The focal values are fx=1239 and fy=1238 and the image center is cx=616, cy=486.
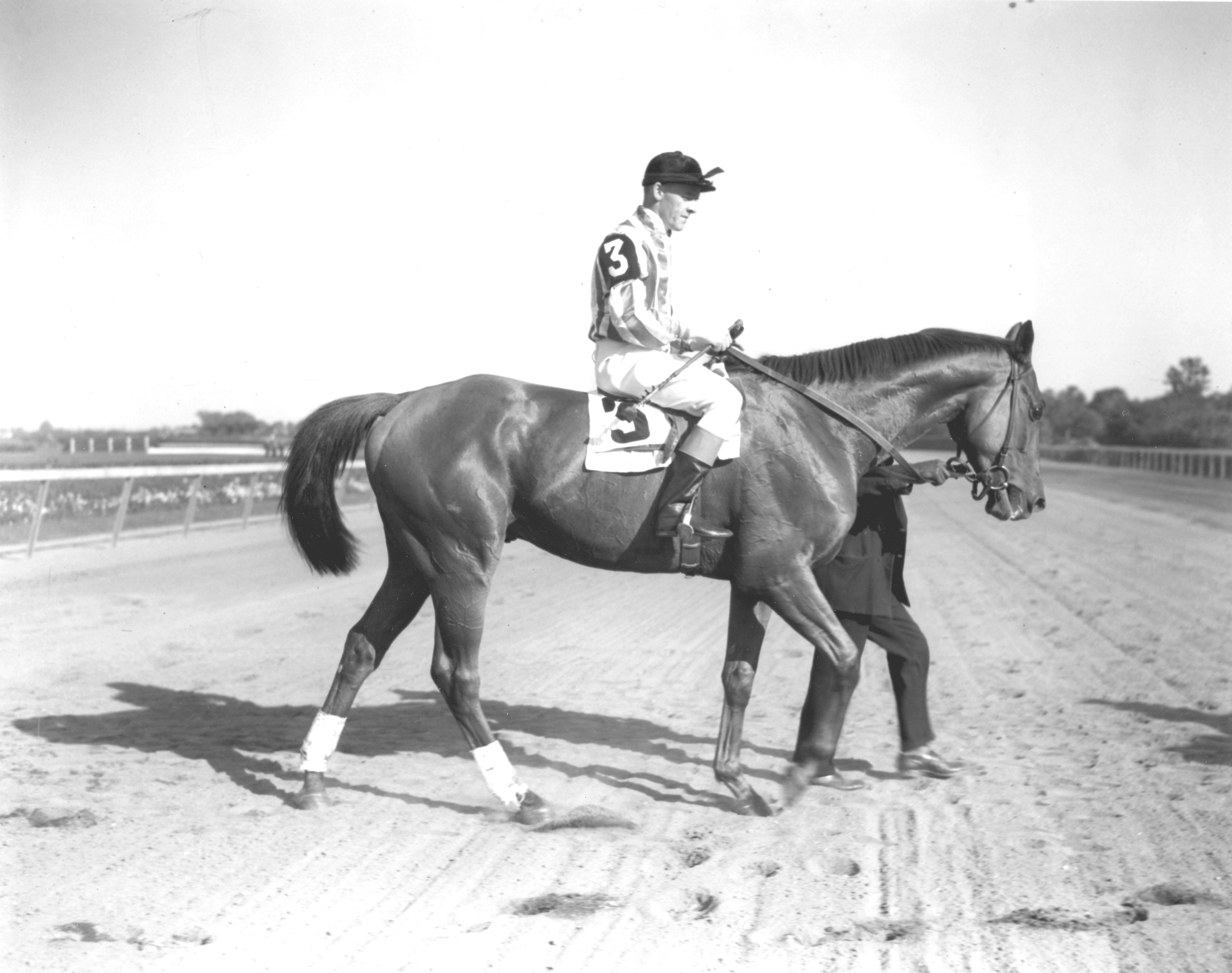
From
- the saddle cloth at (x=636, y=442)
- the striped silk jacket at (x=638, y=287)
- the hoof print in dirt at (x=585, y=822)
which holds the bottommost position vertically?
the hoof print in dirt at (x=585, y=822)

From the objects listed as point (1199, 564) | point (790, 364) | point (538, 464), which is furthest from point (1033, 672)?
point (1199, 564)

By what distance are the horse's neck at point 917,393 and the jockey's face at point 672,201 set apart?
3.11ft

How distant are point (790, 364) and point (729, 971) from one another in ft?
9.08

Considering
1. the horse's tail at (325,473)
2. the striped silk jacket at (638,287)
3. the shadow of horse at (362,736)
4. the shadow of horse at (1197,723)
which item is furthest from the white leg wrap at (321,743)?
the shadow of horse at (1197,723)

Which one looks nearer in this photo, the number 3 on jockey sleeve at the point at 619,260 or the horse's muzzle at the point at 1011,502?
the number 3 on jockey sleeve at the point at 619,260

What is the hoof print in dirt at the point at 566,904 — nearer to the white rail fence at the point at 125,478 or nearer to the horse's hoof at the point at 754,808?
the horse's hoof at the point at 754,808

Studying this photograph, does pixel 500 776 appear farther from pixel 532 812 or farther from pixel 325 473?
pixel 325 473

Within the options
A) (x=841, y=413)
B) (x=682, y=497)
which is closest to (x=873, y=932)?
(x=682, y=497)

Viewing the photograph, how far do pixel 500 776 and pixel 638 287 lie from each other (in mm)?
1982

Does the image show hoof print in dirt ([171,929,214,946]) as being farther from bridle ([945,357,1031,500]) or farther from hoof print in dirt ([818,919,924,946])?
bridle ([945,357,1031,500])

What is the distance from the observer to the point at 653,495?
5.02 meters

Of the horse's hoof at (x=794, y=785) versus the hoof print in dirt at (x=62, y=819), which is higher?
the horse's hoof at (x=794, y=785)

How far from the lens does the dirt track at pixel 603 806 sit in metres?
3.54

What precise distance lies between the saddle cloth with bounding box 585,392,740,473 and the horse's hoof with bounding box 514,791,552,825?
1315mm
